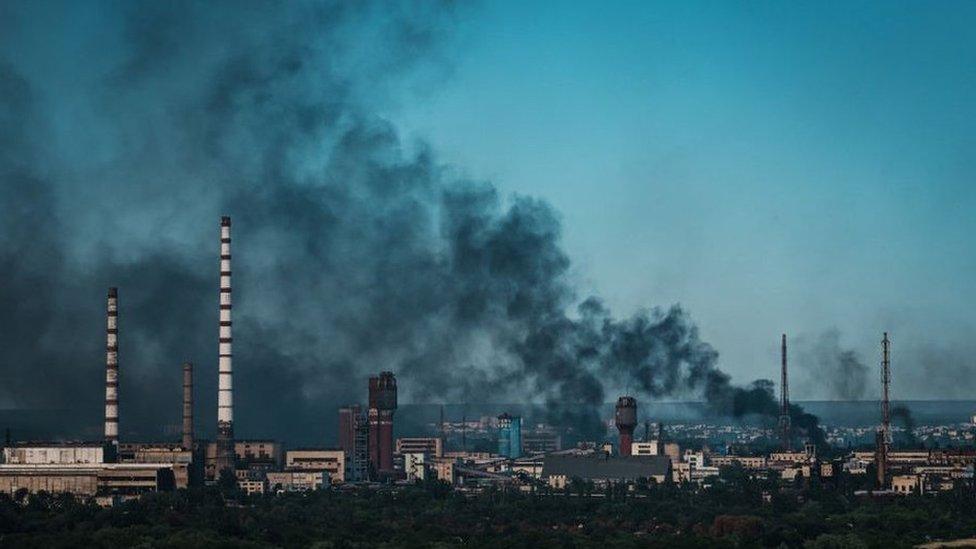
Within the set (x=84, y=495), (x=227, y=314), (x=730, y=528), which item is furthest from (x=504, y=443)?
(x=730, y=528)

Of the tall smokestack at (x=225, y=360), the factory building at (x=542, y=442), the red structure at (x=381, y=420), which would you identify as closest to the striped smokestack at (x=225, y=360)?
the tall smokestack at (x=225, y=360)

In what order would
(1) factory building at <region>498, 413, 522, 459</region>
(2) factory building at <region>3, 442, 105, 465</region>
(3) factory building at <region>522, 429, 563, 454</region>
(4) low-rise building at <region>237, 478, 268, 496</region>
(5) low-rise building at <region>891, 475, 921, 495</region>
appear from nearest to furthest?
(2) factory building at <region>3, 442, 105, 465</region>
(4) low-rise building at <region>237, 478, 268, 496</region>
(5) low-rise building at <region>891, 475, 921, 495</region>
(1) factory building at <region>498, 413, 522, 459</region>
(3) factory building at <region>522, 429, 563, 454</region>

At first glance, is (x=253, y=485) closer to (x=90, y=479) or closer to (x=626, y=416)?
(x=90, y=479)

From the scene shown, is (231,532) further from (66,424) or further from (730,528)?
(66,424)

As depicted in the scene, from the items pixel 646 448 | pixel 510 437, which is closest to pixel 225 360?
pixel 646 448

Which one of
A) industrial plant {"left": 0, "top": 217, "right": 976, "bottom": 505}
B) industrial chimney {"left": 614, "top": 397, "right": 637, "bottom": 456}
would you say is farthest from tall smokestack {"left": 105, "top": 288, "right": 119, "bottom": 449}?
industrial chimney {"left": 614, "top": 397, "right": 637, "bottom": 456}

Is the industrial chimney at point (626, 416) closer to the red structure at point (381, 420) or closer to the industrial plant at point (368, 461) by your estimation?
the industrial plant at point (368, 461)

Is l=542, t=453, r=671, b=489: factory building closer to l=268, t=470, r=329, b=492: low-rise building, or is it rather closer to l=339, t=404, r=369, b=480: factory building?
l=339, t=404, r=369, b=480: factory building
